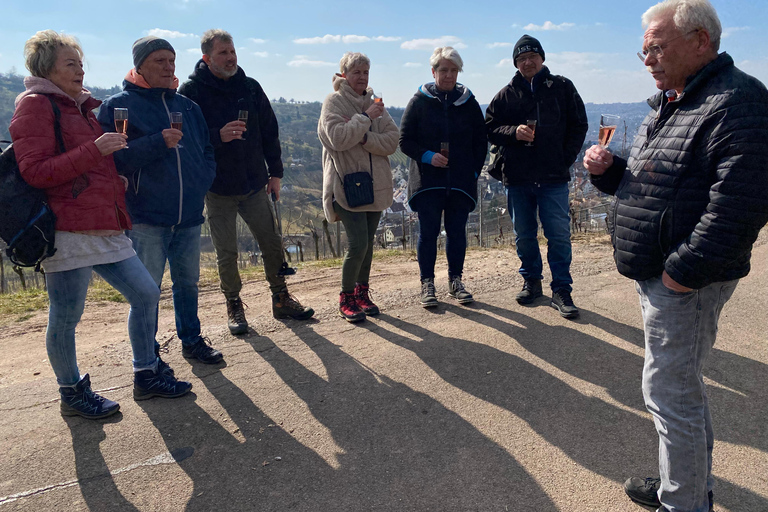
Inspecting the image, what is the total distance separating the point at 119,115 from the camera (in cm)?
297

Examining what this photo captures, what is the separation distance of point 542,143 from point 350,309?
230 centimetres

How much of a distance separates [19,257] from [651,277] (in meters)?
3.09

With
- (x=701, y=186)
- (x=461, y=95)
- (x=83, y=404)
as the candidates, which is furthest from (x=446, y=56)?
(x=83, y=404)

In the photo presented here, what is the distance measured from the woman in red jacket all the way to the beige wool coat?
172 cm

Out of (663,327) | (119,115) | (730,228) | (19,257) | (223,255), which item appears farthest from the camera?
(223,255)

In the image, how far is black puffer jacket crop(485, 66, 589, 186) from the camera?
Answer: 456cm

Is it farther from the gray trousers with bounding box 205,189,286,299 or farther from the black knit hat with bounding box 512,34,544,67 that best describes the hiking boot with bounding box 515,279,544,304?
the gray trousers with bounding box 205,189,286,299

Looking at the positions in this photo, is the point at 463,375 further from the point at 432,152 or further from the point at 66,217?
the point at 66,217

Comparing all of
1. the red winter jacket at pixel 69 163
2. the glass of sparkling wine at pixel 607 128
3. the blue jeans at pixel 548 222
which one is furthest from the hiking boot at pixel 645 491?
the red winter jacket at pixel 69 163

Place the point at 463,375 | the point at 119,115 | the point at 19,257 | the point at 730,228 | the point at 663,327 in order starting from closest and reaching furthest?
1. the point at 730,228
2. the point at 663,327
3. the point at 19,257
4. the point at 119,115
5. the point at 463,375

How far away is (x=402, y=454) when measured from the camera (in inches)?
110

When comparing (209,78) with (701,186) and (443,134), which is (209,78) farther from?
(701,186)

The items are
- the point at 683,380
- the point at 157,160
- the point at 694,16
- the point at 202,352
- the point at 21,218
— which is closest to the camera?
the point at 694,16

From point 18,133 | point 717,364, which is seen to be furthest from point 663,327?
point 18,133
